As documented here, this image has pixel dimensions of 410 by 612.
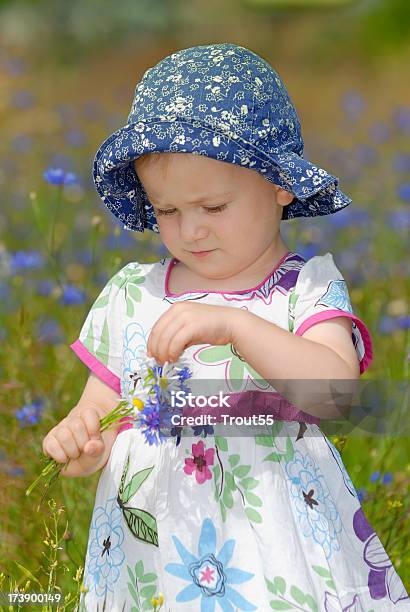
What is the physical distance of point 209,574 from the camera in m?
2.11

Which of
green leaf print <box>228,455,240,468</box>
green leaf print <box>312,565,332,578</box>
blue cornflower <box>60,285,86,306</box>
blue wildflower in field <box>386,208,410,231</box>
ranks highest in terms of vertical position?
blue wildflower in field <box>386,208,410,231</box>

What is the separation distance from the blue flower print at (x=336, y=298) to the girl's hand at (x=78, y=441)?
0.55 meters

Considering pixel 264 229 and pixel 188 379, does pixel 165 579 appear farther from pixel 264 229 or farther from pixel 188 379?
pixel 264 229

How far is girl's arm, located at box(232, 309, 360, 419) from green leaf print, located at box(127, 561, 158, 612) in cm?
46

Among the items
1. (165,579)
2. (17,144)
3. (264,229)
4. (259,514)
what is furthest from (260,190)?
(17,144)

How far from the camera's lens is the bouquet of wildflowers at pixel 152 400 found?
211 centimetres

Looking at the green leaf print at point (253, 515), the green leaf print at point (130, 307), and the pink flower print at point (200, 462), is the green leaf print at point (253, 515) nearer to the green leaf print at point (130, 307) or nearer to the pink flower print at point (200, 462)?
the pink flower print at point (200, 462)

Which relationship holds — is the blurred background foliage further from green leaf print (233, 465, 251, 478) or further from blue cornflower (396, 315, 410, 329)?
green leaf print (233, 465, 251, 478)

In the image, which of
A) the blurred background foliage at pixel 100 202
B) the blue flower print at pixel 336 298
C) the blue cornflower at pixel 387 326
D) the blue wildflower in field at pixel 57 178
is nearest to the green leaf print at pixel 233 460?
the blue flower print at pixel 336 298

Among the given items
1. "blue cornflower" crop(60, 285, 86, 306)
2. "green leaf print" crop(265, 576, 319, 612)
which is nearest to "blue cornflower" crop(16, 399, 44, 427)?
"blue cornflower" crop(60, 285, 86, 306)

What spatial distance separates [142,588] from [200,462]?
282mm

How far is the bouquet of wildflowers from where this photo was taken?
6.93 feet

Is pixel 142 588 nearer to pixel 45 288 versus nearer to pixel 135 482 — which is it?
pixel 135 482

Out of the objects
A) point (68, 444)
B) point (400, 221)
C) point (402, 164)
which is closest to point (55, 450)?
point (68, 444)
